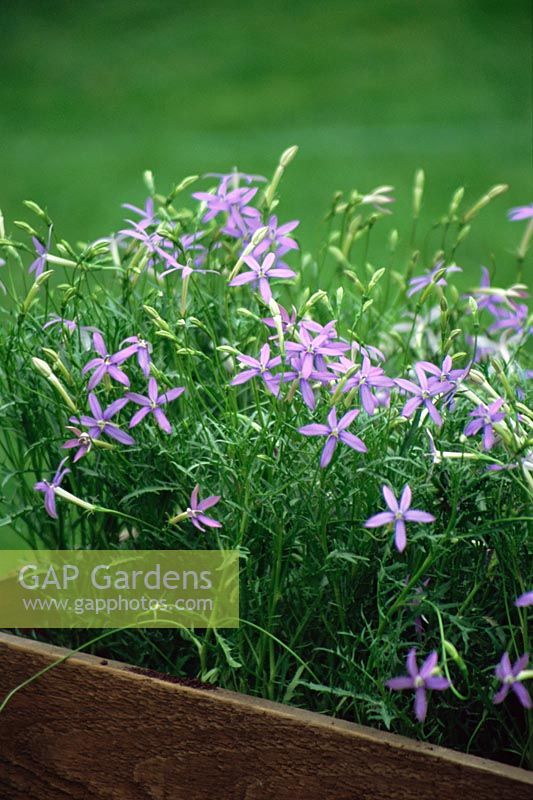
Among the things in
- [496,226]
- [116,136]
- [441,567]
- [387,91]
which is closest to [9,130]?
[116,136]

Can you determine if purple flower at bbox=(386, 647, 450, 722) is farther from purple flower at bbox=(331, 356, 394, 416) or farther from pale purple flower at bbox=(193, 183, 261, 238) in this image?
pale purple flower at bbox=(193, 183, 261, 238)

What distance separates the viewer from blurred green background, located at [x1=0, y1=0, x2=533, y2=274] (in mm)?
4531

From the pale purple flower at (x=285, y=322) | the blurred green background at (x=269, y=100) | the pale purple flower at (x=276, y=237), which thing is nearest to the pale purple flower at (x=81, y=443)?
the pale purple flower at (x=285, y=322)

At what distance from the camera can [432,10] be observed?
7.18 meters

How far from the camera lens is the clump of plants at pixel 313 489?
3.87ft

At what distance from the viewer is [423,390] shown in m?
1.16

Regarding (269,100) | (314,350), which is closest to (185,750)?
(314,350)

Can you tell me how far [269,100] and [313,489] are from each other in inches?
191

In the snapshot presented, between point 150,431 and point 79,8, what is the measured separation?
6633mm

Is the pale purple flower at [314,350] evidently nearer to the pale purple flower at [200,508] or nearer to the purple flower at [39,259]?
the pale purple flower at [200,508]

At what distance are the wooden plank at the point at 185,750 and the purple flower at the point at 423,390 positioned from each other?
36cm

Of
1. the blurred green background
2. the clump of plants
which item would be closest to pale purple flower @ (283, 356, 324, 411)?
the clump of plants

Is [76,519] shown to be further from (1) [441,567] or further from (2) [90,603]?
(1) [441,567]

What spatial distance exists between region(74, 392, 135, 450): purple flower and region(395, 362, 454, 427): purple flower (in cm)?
33
